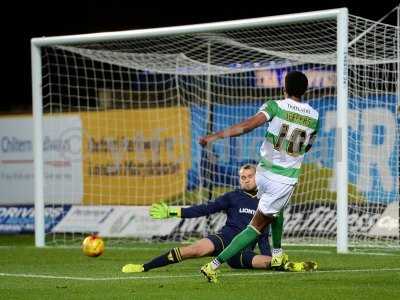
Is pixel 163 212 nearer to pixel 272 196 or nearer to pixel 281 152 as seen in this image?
pixel 272 196

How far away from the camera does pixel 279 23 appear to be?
16.0 meters

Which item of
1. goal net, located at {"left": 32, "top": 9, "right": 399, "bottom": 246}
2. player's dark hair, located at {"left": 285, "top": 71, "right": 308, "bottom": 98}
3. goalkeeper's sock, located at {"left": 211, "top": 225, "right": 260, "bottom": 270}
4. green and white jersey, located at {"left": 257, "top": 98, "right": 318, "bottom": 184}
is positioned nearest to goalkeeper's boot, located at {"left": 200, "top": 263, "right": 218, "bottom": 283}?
goalkeeper's sock, located at {"left": 211, "top": 225, "right": 260, "bottom": 270}

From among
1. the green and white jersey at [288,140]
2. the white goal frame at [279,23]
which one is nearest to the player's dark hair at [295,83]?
the green and white jersey at [288,140]

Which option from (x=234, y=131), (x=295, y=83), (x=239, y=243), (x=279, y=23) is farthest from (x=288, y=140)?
(x=279, y=23)

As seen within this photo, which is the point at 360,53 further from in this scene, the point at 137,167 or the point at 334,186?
the point at 137,167

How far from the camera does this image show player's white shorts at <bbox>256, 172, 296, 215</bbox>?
11.0 metres

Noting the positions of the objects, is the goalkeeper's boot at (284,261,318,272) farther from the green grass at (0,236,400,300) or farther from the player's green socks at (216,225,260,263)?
the player's green socks at (216,225,260,263)

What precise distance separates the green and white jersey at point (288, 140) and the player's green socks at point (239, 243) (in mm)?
599

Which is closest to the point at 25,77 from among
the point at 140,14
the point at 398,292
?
the point at 140,14

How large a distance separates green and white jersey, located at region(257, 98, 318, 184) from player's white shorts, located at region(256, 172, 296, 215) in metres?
0.05

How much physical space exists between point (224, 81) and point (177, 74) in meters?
0.90

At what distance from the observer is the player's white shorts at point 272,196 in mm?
10992

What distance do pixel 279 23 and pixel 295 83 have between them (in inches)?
203

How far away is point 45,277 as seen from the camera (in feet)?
39.0
